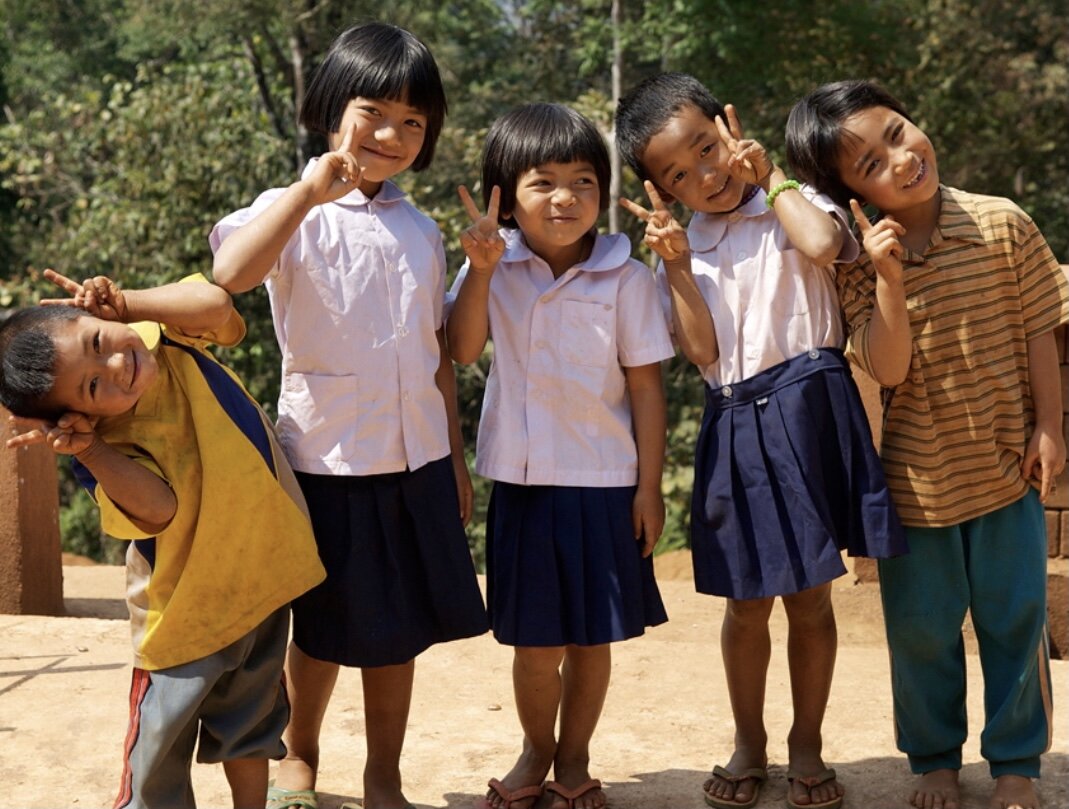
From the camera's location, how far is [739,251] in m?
2.85

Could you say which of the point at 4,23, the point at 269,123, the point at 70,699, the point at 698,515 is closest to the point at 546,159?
the point at 698,515

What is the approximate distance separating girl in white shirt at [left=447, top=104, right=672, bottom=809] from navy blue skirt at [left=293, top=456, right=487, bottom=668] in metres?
0.12

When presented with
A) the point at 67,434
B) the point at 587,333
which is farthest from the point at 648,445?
the point at 67,434

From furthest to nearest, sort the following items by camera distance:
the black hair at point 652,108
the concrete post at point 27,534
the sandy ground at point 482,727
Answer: the concrete post at point 27,534 < the sandy ground at point 482,727 < the black hair at point 652,108

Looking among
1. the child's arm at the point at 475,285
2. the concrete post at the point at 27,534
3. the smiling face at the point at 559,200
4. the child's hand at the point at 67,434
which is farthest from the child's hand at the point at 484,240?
the concrete post at the point at 27,534

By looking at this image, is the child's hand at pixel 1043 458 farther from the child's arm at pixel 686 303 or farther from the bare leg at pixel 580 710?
the bare leg at pixel 580 710

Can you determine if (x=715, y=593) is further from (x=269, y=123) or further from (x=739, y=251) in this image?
(x=269, y=123)

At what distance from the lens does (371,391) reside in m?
2.69

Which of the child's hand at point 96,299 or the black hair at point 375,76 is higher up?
the black hair at point 375,76

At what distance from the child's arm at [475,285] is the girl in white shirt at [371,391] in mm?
67

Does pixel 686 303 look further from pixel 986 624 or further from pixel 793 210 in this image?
pixel 986 624

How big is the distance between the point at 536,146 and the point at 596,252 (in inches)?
10.4

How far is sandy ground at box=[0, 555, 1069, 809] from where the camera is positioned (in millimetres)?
3029

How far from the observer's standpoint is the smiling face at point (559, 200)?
277cm
